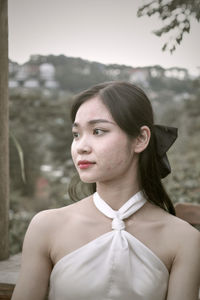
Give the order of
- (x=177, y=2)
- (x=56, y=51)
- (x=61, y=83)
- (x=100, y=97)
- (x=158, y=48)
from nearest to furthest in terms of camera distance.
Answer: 1. (x=100, y=97)
2. (x=177, y=2)
3. (x=158, y=48)
4. (x=56, y=51)
5. (x=61, y=83)

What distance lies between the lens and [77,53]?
15.2 feet

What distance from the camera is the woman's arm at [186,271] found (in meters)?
1.67

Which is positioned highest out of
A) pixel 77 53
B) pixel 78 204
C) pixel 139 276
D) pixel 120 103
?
pixel 77 53

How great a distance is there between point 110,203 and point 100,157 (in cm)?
21

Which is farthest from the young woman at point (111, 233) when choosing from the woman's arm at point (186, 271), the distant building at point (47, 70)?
the distant building at point (47, 70)

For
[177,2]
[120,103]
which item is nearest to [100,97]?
[120,103]

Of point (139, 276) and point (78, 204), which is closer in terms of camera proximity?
point (139, 276)

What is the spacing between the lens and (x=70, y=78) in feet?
17.5

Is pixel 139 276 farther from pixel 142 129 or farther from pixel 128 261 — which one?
pixel 142 129

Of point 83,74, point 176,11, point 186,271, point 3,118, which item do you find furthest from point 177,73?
point 186,271

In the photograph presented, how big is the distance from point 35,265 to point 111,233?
0.31 metres

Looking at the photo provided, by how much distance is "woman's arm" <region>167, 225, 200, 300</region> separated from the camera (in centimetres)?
167

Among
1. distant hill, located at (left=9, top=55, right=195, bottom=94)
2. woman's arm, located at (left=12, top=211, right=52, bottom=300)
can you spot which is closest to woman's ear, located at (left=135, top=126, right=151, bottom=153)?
woman's arm, located at (left=12, top=211, right=52, bottom=300)

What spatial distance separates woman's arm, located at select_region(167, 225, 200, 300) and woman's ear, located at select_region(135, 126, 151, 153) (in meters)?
0.37
